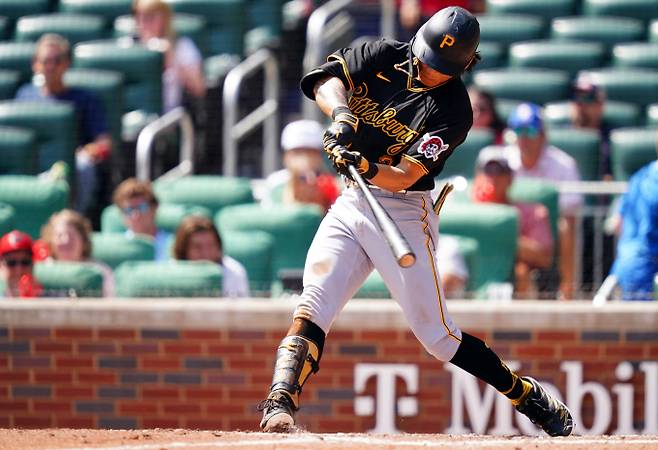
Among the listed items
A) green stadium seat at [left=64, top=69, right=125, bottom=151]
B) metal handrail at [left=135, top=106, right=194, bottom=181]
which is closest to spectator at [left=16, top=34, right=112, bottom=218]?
green stadium seat at [left=64, top=69, right=125, bottom=151]

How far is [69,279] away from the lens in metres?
6.82

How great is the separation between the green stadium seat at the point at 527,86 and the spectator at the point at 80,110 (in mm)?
2523

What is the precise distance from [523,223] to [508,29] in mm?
2665

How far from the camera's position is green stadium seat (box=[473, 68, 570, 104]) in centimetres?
895

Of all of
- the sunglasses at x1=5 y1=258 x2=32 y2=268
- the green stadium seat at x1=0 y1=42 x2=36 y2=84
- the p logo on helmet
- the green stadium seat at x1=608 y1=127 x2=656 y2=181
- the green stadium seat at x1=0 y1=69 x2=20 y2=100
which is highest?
the green stadium seat at x1=0 y1=42 x2=36 y2=84

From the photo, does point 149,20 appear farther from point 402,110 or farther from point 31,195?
point 402,110

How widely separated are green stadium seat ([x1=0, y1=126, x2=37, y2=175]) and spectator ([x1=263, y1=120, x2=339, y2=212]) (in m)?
1.65

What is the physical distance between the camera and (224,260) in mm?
6980

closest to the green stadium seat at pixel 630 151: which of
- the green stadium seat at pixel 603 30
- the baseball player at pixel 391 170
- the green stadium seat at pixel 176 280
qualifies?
the green stadium seat at pixel 603 30

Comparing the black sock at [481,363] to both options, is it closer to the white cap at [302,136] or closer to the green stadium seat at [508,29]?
the white cap at [302,136]

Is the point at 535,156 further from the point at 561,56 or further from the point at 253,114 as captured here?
the point at 253,114

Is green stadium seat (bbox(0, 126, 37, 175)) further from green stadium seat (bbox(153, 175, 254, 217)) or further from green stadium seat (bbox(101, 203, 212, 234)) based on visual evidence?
green stadium seat (bbox(153, 175, 254, 217))

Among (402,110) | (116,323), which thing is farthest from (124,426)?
(402,110)

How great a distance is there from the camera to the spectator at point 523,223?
7238mm
